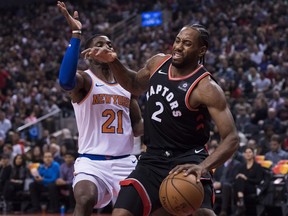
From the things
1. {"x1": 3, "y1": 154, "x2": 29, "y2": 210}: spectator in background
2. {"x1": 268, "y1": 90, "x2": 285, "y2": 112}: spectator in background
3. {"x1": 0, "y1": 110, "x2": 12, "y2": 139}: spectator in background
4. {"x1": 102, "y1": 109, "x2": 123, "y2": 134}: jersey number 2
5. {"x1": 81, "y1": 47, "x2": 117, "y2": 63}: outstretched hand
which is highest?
{"x1": 81, "y1": 47, "x2": 117, "y2": 63}: outstretched hand

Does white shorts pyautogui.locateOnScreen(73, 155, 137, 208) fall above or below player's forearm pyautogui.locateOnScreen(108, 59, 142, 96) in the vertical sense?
below

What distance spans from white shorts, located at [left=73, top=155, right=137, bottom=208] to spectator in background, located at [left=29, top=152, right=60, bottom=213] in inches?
338

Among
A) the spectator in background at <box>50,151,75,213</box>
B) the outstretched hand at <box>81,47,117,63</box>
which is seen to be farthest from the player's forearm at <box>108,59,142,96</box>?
the spectator in background at <box>50,151,75,213</box>

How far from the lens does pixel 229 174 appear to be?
13883 mm

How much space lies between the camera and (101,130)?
23.8 feet

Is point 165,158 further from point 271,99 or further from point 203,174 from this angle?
point 271,99

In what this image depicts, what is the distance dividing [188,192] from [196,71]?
114 cm

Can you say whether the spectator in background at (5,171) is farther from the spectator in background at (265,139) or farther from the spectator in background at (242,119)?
the spectator in background at (265,139)

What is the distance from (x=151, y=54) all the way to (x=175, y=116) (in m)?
17.5

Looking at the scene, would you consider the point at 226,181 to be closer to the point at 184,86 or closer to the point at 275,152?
the point at 275,152

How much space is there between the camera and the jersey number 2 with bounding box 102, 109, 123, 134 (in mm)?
7281

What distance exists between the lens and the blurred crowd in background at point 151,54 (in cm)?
1692

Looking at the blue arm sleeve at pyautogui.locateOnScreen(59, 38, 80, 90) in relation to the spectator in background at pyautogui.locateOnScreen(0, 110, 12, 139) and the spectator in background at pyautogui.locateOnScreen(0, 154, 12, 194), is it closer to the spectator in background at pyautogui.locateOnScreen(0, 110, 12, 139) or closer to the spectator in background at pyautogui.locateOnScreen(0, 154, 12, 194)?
the spectator in background at pyautogui.locateOnScreen(0, 154, 12, 194)

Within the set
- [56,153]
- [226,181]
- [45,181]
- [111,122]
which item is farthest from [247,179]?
[111,122]
